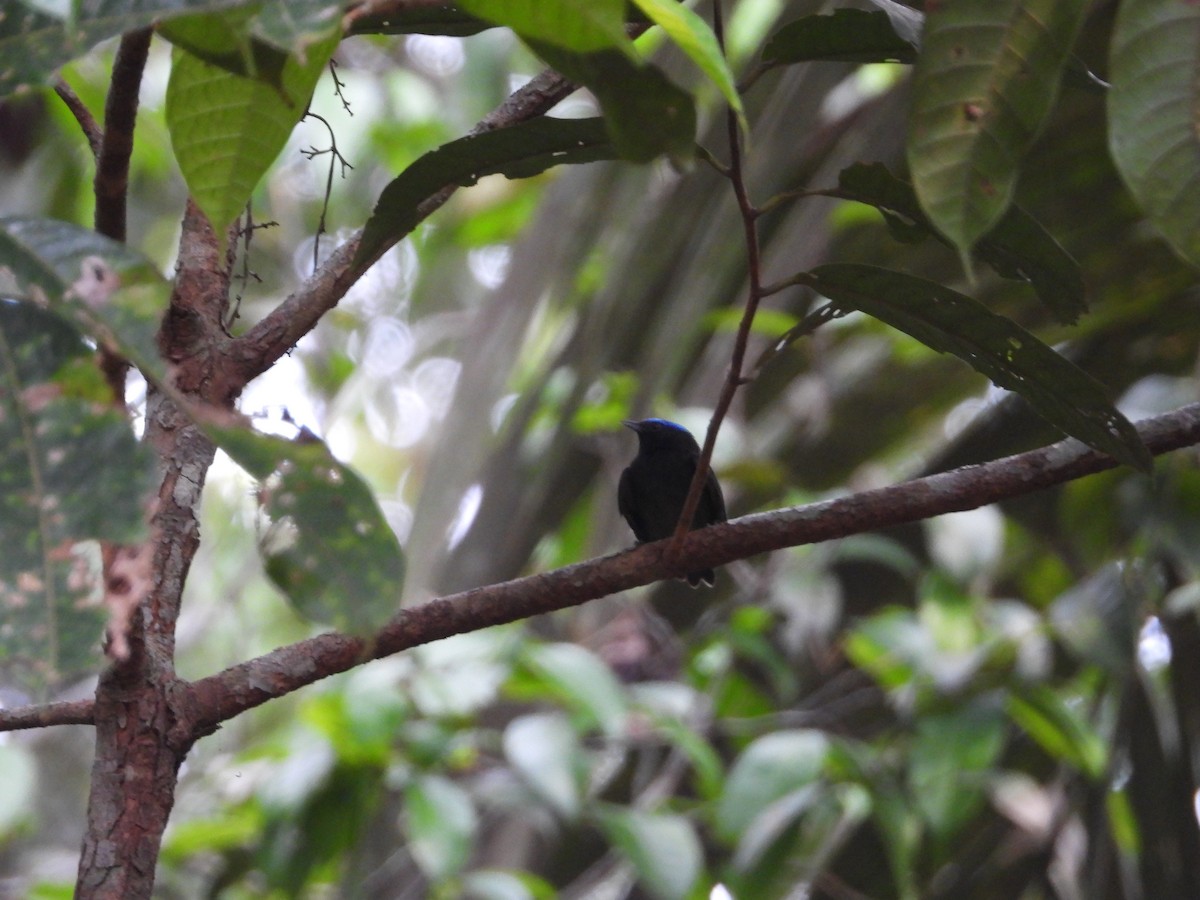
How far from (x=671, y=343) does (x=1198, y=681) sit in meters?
1.62

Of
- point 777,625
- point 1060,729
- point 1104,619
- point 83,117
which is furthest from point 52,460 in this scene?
point 777,625

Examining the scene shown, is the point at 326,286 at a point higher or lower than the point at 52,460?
Answer: higher

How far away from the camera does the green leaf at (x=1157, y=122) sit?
1117mm

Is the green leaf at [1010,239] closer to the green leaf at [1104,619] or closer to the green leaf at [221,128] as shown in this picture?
the green leaf at [221,128]

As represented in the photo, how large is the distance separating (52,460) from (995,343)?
3.73 ft

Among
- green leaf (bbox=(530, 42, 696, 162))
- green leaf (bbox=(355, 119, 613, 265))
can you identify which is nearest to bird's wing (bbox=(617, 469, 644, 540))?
green leaf (bbox=(355, 119, 613, 265))

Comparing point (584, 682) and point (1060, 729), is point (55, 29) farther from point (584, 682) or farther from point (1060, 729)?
point (1060, 729)

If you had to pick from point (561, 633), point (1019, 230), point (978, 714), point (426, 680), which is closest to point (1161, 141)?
point (1019, 230)

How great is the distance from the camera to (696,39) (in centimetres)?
112

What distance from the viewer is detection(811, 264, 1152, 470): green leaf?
1.56 m

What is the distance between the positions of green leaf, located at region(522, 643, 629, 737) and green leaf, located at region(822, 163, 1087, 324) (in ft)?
6.70

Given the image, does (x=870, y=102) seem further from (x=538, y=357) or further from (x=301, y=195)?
(x=301, y=195)

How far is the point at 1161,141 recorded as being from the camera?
1133mm

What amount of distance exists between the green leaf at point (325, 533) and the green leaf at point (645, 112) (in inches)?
16.5
